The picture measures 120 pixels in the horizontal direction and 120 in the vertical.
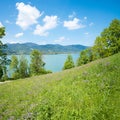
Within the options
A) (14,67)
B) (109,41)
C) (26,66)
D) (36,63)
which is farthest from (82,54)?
(14,67)

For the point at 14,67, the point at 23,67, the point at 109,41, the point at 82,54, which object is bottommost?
the point at 23,67

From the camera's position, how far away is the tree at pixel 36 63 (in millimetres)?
57719

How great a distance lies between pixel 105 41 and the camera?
44188 millimetres

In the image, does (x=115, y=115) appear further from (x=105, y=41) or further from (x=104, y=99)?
(x=105, y=41)

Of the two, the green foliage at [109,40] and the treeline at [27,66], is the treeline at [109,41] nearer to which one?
the green foliage at [109,40]

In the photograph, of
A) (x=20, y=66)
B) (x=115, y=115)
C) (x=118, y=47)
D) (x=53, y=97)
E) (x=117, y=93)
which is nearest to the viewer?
(x=115, y=115)

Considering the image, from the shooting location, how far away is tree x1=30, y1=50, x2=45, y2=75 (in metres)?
57.7

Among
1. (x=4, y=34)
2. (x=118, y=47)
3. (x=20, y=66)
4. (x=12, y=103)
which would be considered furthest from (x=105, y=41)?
(x=12, y=103)

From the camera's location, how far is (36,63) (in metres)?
58.5

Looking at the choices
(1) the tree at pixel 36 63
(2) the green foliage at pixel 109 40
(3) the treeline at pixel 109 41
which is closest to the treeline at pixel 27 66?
(1) the tree at pixel 36 63

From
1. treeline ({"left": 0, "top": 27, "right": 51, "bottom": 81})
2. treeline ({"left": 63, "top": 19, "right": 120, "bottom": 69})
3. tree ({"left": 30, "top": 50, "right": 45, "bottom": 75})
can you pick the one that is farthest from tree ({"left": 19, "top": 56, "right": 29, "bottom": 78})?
treeline ({"left": 63, "top": 19, "right": 120, "bottom": 69})

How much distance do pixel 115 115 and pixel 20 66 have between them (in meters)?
56.5

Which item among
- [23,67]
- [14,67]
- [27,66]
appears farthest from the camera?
[27,66]

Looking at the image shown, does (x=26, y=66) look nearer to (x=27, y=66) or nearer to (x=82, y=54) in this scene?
(x=27, y=66)
